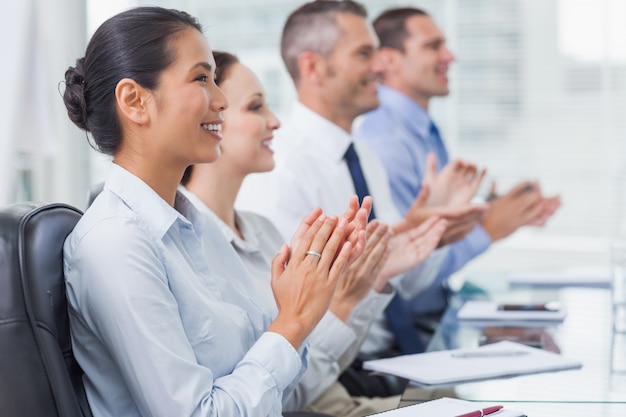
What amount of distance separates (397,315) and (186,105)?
4.88ft

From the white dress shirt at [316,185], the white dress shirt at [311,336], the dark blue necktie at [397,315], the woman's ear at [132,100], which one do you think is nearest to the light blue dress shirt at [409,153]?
the white dress shirt at [316,185]

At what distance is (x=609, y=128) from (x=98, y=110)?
3815 millimetres

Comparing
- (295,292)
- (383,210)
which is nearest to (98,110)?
(295,292)

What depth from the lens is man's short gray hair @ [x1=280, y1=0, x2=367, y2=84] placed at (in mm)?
2986

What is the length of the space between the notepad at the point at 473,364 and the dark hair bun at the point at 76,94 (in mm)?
Result: 733

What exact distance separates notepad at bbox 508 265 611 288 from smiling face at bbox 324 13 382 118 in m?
0.74

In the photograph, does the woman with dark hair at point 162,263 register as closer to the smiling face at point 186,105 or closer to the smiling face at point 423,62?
the smiling face at point 186,105

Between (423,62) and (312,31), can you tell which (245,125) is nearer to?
(312,31)

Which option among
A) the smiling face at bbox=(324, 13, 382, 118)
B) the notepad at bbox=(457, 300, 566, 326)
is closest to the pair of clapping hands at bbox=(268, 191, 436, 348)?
the notepad at bbox=(457, 300, 566, 326)

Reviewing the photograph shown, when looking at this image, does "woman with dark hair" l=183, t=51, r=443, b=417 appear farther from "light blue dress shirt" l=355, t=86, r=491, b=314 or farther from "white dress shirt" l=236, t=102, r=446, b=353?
"light blue dress shirt" l=355, t=86, r=491, b=314

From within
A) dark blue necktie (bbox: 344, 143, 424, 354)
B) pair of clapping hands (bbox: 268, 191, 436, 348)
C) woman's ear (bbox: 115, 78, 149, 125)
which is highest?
woman's ear (bbox: 115, 78, 149, 125)

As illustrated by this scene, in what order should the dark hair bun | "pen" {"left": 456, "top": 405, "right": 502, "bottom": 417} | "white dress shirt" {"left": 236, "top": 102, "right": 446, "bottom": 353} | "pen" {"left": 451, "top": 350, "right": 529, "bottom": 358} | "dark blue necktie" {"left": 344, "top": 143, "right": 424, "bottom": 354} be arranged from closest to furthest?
"pen" {"left": 456, "top": 405, "right": 502, "bottom": 417}, the dark hair bun, "pen" {"left": 451, "top": 350, "right": 529, "bottom": 358}, "white dress shirt" {"left": 236, "top": 102, "right": 446, "bottom": 353}, "dark blue necktie" {"left": 344, "top": 143, "right": 424, "bottom": 354}

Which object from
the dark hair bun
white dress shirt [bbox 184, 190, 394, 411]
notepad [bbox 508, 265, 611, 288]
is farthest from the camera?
notepad [bbox 508, 265, 611, 288]

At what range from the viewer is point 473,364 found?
1762mm
